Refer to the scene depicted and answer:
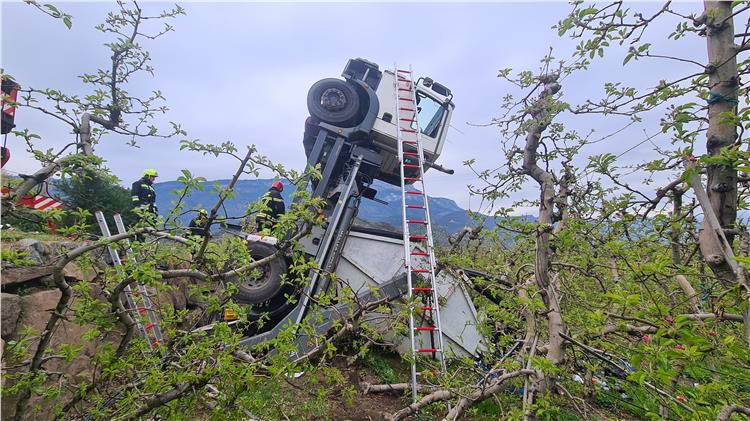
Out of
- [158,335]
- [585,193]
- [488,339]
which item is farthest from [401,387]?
[585,193]

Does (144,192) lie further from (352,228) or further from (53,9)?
→ (53,9)

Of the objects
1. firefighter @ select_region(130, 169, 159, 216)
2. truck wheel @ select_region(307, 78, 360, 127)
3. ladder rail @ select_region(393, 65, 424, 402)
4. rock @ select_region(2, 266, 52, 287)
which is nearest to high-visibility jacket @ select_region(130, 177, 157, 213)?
firefighter @ select_region(130, 169, 159, 216)

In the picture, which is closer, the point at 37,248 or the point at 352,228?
the point at 37,248

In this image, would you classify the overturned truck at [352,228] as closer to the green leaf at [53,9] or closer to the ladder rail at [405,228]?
the ladder rail at [405,228]

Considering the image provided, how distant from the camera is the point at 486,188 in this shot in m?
3.88

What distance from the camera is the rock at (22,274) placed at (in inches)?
117

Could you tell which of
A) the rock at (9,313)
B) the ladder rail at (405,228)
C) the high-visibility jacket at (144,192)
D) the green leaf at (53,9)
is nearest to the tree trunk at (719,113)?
the ladder rail at (405,228)

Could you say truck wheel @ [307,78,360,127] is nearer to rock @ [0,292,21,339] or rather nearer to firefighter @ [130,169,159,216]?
firefighter @ [130,169,159,216]

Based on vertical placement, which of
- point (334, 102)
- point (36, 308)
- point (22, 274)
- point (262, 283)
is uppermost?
point (334, 102)

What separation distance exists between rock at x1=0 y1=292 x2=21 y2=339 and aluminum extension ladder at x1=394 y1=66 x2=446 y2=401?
3.29 metres

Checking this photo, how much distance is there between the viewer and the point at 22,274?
10.1ft

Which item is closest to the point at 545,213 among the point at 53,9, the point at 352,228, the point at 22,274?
the point at 352,228

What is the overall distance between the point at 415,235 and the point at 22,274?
3973 mm

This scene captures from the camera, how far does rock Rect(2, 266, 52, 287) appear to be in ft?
9.76
